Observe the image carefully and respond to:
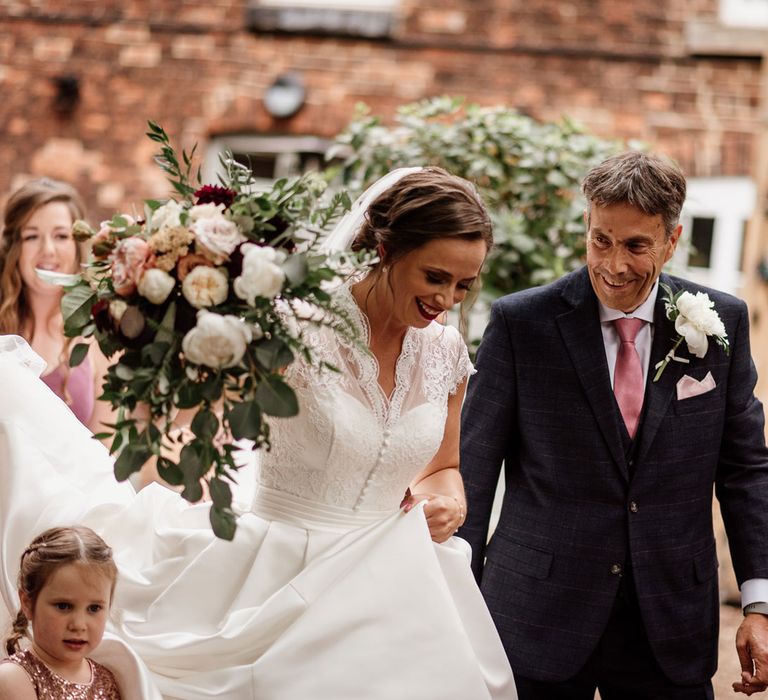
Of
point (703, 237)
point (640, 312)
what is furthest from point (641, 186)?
point (703, 237)

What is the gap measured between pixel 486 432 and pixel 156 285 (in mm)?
1062

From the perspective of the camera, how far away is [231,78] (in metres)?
9.30

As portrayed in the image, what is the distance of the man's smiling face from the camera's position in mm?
2832

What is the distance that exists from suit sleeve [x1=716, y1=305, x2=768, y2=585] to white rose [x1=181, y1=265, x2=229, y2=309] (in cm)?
139

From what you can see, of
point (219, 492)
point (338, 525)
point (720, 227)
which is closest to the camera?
point (219, 492)

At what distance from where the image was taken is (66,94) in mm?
9547

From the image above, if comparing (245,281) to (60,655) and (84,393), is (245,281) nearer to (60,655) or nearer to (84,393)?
(60,655)

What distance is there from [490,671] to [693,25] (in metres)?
6.89

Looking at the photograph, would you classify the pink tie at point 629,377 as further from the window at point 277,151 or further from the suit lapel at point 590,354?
the window at point 277,151

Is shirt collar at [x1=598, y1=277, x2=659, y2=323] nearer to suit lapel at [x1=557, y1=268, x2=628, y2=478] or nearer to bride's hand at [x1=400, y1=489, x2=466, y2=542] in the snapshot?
suit lapel at [x1=557, y1=268, x2=628, y2=478]

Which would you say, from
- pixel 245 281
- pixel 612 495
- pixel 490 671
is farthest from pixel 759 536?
pixel 245 281

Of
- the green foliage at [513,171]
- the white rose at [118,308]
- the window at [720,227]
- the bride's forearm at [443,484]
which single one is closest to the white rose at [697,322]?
the bride's forearm at [443,484]

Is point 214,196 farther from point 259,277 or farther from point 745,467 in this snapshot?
point 745,467

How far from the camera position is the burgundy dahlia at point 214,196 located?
239 centimetres
